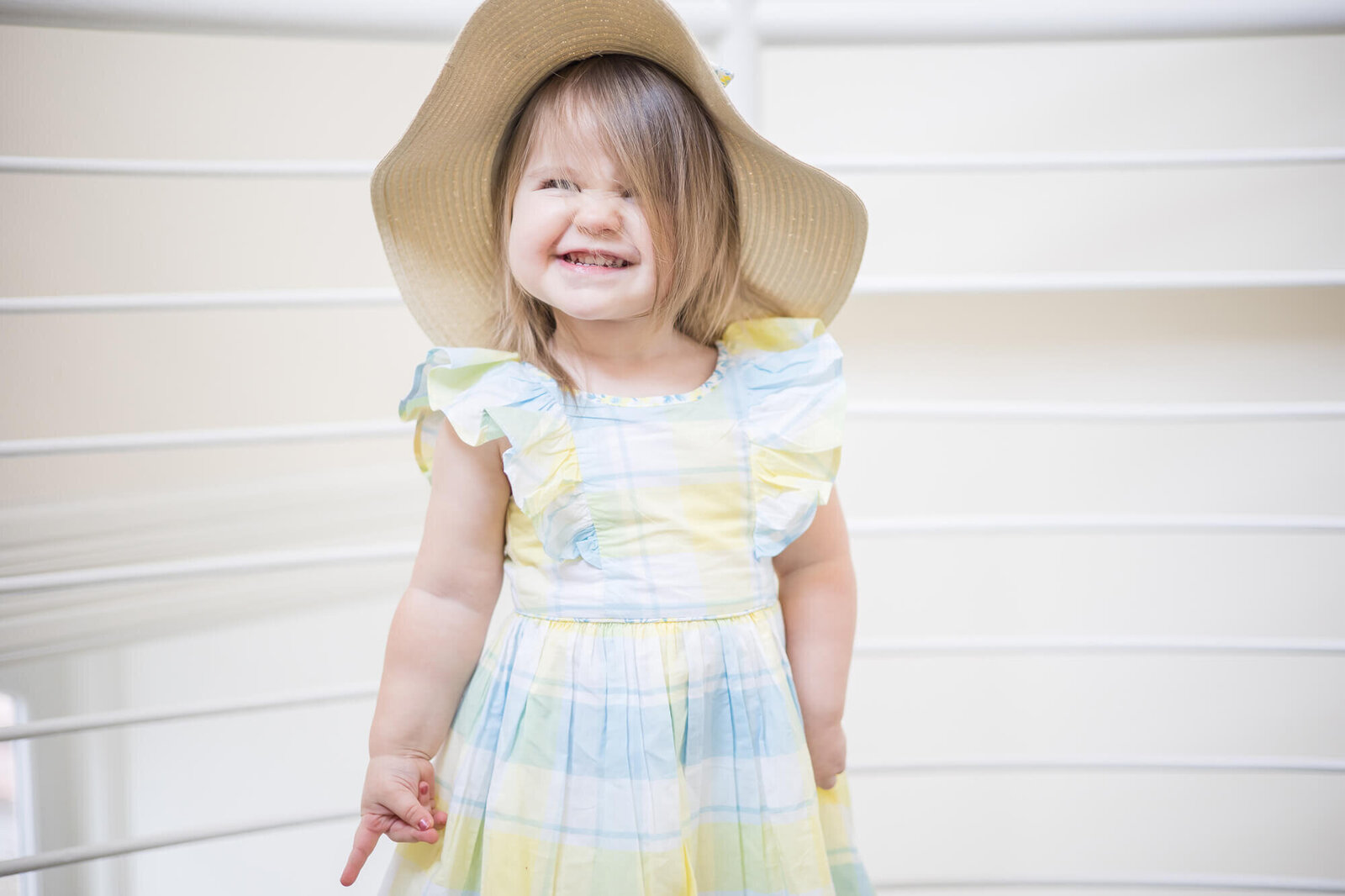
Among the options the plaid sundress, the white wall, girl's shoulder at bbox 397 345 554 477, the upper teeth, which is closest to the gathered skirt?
the plaid sundress

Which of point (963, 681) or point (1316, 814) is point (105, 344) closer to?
point (963, 681)

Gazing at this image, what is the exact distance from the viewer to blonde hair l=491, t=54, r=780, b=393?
69cm

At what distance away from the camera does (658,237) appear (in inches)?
27.4

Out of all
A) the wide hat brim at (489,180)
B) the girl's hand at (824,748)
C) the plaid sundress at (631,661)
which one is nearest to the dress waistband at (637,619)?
the plaid sundress at (631,661)

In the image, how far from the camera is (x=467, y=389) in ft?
2.42

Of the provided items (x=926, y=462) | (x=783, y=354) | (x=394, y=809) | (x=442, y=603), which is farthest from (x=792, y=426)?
(x=926, y=462)

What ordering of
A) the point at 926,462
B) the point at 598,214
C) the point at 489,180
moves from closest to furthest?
the point at 598,214, the point at 489,180, the point at 926,462

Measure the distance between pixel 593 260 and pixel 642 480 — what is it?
0.17 metres

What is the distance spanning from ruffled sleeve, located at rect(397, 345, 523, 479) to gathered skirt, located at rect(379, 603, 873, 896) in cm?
16

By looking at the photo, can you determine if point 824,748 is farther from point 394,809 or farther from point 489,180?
point 489,180

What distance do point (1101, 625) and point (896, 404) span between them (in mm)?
669

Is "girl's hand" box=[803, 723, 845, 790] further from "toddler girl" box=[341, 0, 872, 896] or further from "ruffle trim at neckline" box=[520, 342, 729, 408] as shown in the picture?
"ruffle trim at neckline" box=[520, 342, 729, 408]

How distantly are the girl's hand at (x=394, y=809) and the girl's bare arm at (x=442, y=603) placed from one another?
1 centimetres

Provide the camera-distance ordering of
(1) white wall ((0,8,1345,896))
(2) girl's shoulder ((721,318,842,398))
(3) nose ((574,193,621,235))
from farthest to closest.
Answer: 1. (1) white wall ((0,8,1345,896))
2. (2) girl's shoulder ((721,318,842,398))
3. (3) nose ((574,193,621,235))
